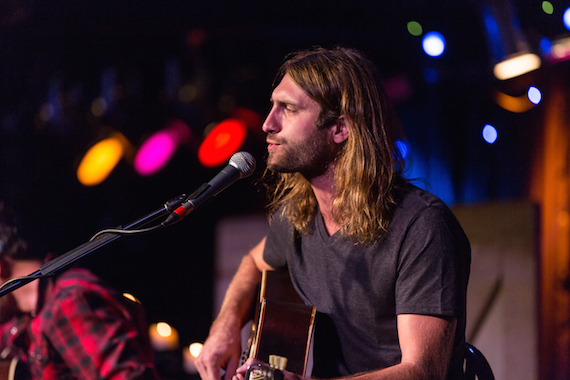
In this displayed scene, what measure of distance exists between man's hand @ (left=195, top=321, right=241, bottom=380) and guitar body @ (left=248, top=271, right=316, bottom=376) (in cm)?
9

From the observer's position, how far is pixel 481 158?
409 cm

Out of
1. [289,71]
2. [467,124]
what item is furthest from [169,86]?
[289,71]

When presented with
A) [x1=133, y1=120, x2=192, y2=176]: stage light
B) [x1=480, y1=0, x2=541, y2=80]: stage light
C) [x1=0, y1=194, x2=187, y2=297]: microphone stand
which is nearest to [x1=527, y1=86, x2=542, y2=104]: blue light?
[x1=480, y1=0, x2=541, y2=80]: stage light

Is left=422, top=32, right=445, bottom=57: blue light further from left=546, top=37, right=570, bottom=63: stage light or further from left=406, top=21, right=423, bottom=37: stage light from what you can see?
left=546, top=37, right=570, bottom=63: stage light

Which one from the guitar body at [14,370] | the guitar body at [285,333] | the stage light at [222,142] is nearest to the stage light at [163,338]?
the stage light at [222,142]

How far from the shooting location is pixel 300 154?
6.32 feet

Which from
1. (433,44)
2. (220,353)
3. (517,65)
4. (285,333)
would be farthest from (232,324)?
(433,44)

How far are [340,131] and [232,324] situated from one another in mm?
941

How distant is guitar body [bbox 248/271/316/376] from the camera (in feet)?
6.11

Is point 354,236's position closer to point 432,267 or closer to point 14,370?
Result: point 432,267

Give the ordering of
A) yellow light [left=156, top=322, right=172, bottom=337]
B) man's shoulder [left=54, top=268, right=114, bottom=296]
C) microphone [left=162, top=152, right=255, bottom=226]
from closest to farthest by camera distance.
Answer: microphone [left=162, top=152, right=255, bottom=226] → man's shoulder [left=54, top=268, right=114, bottom=296] → yellow light [left=156, top=322, right=172, bottom=337]

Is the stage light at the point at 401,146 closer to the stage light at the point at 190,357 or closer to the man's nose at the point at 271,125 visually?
the man's nose at the point at 271,125

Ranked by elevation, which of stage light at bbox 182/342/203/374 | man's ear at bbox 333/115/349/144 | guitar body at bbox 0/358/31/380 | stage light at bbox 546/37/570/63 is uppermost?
stage light at bbox 546/37/570/63

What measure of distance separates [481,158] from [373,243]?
8.74 feet
